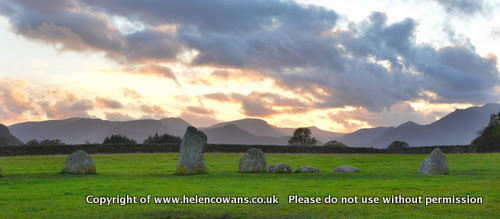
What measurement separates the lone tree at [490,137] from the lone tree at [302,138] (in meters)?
58.4

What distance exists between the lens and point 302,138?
142625mm

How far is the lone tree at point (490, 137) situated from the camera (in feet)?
233

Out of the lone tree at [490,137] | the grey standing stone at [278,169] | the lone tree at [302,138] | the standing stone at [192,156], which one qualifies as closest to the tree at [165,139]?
the lone tree at [302,138]

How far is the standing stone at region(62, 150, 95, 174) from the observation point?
3275 centimetres

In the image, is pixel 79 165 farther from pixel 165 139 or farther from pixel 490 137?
pixel 165 139

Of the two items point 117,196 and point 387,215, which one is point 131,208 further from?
point 387,215

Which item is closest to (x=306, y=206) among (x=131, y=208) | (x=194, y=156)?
(x=131, y=208)

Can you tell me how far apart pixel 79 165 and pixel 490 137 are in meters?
72.8

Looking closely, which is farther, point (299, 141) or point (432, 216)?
point (299, 141)

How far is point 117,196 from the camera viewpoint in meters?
19.0

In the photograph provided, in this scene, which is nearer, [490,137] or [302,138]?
[490,137]

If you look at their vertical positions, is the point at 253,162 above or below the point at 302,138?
below

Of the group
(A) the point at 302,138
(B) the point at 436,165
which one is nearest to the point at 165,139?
(A) the point at 302,138

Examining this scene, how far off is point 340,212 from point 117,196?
9.70 metres
